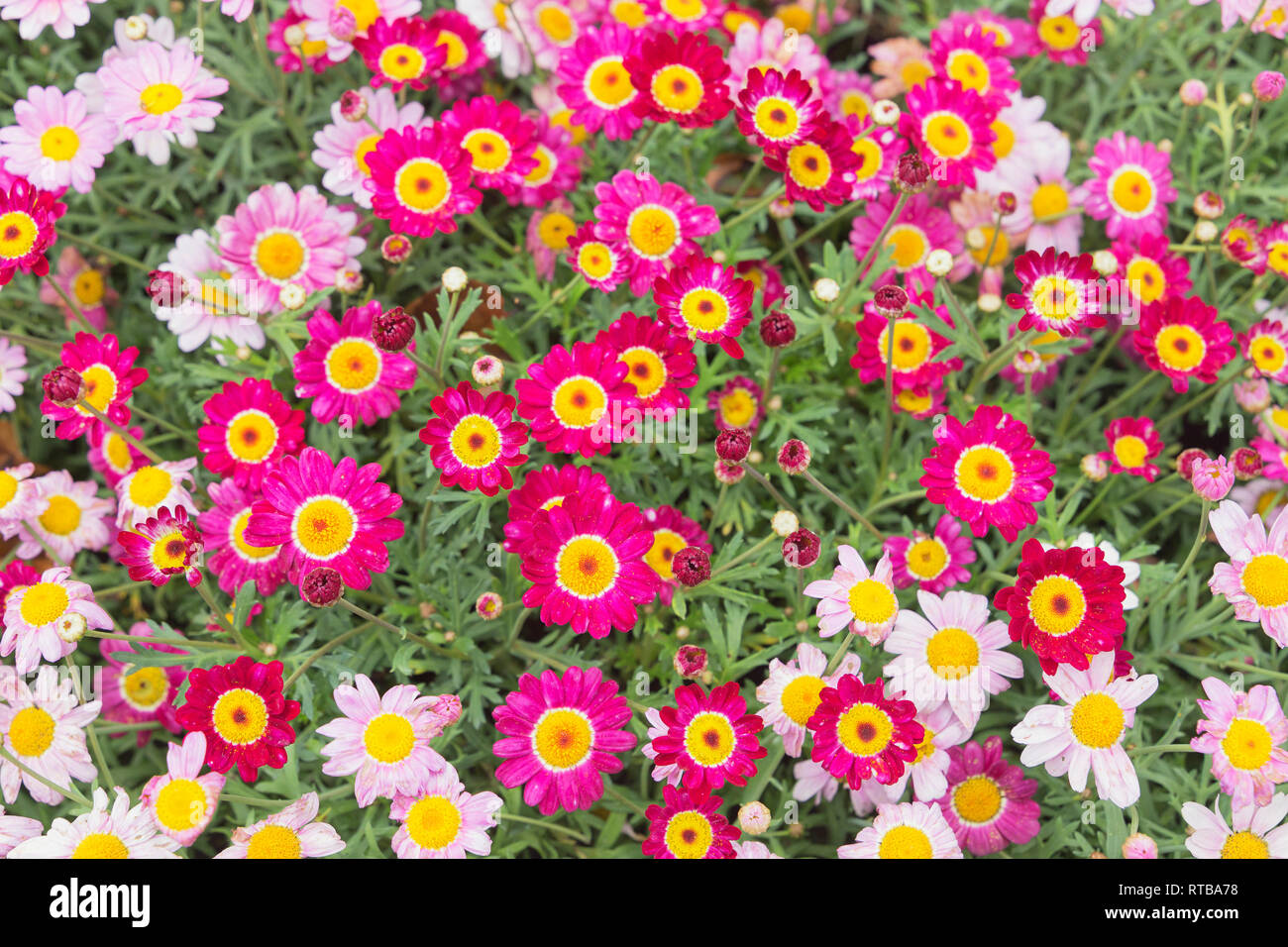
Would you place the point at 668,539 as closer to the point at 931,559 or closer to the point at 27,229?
the point at 931,559

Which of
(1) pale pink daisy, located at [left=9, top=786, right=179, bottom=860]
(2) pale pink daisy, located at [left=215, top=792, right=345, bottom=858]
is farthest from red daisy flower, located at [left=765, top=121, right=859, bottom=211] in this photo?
(1) pale pink daisy, located at [left=9, top=786, right=179, bottom=860]

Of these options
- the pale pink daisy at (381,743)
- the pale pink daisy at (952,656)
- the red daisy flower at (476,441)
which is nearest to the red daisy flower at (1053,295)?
the pale pink daisy at (952,656)

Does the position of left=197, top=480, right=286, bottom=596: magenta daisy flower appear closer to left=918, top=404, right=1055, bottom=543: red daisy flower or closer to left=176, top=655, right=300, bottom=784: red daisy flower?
left=176, top=655, right=300, bottom=784: red daisy flower

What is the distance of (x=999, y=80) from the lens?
12.3 ft

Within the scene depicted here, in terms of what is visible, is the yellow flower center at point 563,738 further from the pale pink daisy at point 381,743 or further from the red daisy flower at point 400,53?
the red daisy flower at point 400,53

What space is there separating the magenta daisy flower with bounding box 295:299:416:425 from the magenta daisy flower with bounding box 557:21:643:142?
103 cm

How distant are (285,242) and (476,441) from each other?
120 cm

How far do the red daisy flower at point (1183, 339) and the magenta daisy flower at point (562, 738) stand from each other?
208cm

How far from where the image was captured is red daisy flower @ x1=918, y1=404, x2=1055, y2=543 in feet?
9.16

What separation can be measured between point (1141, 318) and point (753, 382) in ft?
4.31

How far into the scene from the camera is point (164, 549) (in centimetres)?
266

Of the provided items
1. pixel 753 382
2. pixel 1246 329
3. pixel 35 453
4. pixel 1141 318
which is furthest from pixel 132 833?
pixel 1246 329
